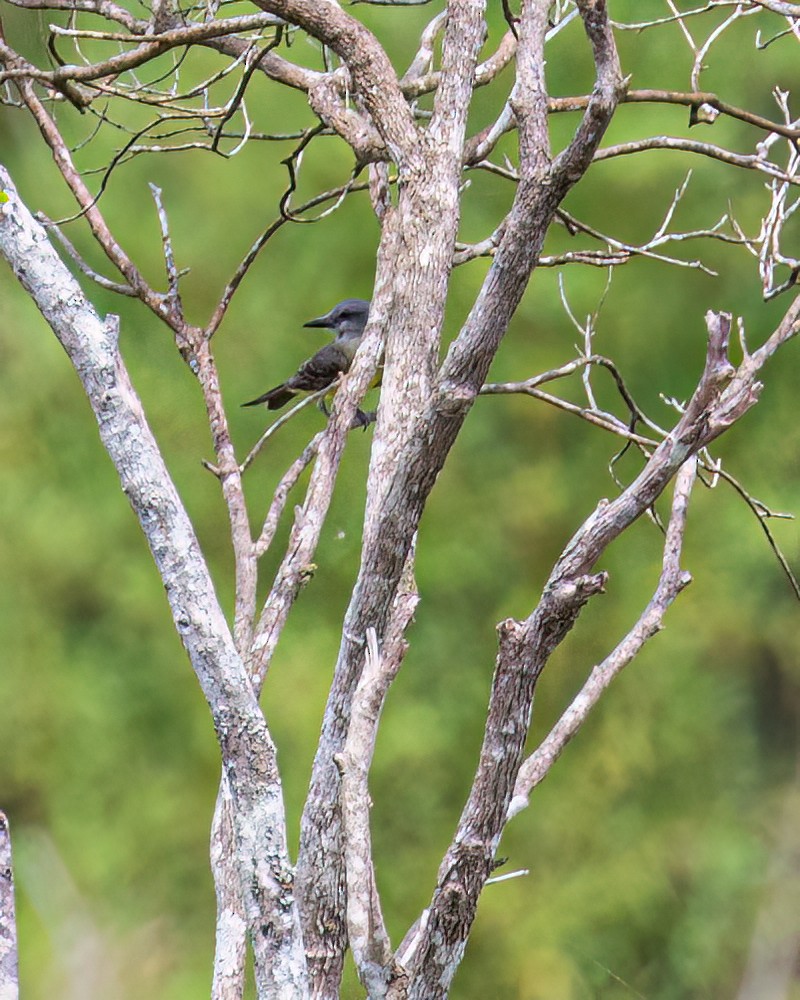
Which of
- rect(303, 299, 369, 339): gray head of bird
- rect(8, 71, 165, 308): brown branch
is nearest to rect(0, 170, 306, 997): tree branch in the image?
rect(8, 71, 165, 308): brown branch

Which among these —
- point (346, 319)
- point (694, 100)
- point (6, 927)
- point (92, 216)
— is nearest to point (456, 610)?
point (346, 319)

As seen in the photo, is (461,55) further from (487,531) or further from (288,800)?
(288,800)

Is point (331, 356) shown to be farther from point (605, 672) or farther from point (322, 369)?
point (605, 672)

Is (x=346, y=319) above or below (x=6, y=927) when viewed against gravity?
above

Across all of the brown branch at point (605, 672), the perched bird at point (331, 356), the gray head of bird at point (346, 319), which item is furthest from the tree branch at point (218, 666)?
the gray head of bird at point (346, 319)

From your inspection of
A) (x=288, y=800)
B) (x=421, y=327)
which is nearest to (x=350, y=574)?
(x=288, y=800)

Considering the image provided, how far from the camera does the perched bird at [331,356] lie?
2670 mm

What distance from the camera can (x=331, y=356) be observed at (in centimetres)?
269

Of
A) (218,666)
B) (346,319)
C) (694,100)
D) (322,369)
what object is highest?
(346,319)

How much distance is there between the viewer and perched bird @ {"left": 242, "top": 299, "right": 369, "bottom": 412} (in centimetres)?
267

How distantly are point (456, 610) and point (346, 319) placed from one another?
111cm

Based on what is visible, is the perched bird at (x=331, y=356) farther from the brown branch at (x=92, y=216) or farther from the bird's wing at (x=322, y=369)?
the brown branch at (x=92, y=216)

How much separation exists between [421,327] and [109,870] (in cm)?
257

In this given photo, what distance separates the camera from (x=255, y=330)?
346 centimetres
